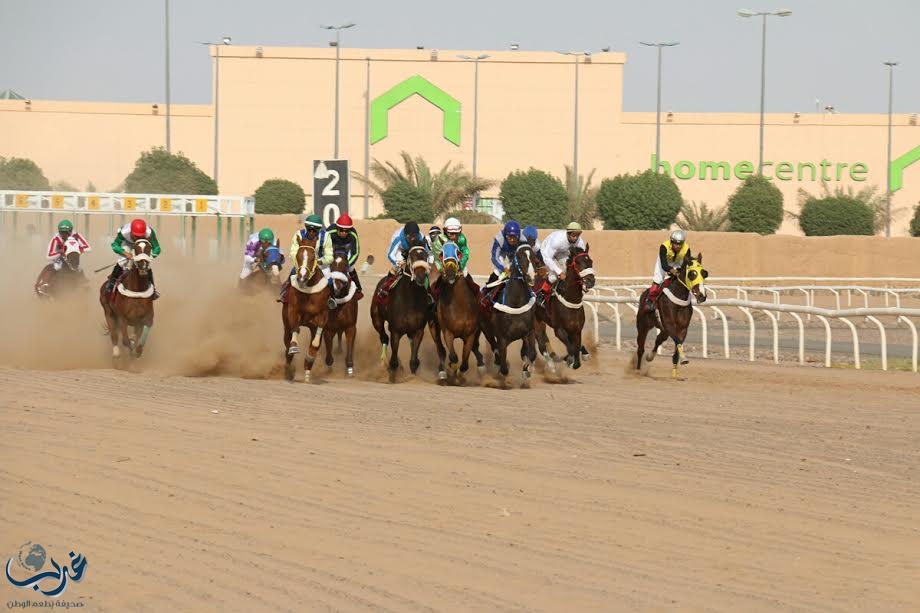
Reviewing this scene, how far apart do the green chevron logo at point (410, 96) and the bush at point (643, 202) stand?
1708cm

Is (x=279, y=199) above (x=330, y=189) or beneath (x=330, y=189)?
above

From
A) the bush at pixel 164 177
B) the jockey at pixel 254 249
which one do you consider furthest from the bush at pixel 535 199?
the jockey at pixel 254 249

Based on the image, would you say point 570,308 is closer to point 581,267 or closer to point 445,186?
point 581,267

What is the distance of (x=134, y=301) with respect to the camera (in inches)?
645

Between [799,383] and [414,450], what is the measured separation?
26.7 ft

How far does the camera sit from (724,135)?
69312 mm

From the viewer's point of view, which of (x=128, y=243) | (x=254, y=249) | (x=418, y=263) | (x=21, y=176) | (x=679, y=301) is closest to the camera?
(x=418, y=263)

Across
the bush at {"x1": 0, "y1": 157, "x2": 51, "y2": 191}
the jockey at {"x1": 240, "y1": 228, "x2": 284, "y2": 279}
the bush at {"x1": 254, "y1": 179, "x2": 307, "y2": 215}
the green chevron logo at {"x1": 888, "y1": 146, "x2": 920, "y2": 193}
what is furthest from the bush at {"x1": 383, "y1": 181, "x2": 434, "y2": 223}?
the jockey at {"x1": 240, "y1": 228, "x2": 284, "y2": 279}

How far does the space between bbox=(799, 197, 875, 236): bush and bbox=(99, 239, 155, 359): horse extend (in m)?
39.2

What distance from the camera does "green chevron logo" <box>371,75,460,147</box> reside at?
6694 cm

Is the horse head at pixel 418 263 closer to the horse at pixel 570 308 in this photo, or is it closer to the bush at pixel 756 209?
the horse at pixel 570 308

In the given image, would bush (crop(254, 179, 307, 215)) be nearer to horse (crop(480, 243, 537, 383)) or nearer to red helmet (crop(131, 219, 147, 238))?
red helmet (crop(131, 219, 147, 238))

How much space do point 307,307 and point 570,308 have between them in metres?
3.13

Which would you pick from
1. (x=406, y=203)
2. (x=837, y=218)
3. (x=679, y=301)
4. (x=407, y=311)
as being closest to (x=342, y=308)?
(x=407, y=311)
